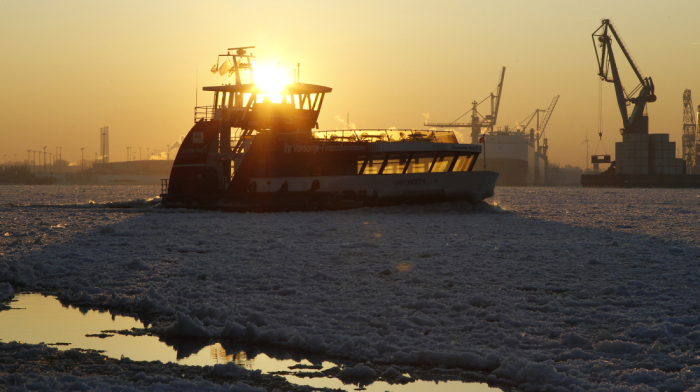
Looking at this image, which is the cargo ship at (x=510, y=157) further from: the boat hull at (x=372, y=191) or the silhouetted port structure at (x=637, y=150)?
the boat hull at (x=372, y=191)

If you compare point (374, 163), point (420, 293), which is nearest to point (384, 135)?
point (374, 163)

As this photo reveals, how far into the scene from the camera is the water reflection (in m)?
6.07

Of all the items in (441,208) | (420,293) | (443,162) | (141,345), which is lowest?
(141,345)

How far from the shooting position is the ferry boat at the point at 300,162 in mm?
29594

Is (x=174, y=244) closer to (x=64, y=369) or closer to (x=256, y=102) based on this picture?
(x=64, y=369)

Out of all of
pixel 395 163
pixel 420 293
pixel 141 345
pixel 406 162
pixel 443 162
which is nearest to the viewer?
pixel 141 345

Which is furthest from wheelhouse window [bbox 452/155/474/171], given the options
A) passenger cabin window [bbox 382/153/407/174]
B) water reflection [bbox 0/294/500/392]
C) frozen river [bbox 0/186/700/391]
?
water reflection [bbox 0/294/500/392]

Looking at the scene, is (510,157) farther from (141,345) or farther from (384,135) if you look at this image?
(141,345)

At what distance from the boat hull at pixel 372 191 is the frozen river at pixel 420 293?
10.4 m

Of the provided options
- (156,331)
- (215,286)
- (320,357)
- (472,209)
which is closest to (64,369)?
(156,331)

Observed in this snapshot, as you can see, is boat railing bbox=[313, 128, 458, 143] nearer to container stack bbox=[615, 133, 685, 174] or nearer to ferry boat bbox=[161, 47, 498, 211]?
ferry boat bbox=[161, 47, 498, 211]

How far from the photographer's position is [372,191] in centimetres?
2972

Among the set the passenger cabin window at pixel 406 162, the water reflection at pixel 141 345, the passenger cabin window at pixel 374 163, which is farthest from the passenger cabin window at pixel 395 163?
the water reflection at pixel 141 345

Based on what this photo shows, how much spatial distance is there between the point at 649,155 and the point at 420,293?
11029 centimetres
